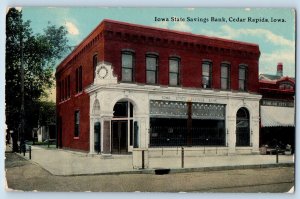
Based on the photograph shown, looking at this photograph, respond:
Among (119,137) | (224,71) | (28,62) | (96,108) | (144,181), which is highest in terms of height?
(28,62)

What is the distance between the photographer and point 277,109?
10.5 meters

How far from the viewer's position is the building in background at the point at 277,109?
996cm

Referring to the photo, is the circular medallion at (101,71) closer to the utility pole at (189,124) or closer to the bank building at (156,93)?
the bank building at (156,93)

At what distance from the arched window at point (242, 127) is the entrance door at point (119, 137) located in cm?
221

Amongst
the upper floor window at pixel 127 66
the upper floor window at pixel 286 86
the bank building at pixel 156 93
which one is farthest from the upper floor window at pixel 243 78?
the upper floor window at pixel 127 66

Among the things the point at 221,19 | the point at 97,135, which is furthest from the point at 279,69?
the point at 97,135

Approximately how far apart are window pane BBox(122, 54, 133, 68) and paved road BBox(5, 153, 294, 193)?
2092 millimetres

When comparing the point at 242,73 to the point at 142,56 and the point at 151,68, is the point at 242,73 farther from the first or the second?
the point at 142,56

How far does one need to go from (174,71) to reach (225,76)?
103cm

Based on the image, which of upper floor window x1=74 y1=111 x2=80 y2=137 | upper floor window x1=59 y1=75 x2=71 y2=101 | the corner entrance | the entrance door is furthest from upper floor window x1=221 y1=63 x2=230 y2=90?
upper floor window x1=59 y1=75 x2=71 y2=101

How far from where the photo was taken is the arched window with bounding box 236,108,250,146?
10898mm

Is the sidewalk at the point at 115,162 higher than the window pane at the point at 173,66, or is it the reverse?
the window pane at the point at 173,66

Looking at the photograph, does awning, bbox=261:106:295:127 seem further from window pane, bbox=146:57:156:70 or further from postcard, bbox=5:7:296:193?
window pane, bbox=146:57:156:70

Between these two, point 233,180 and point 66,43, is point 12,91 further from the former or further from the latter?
point 233,180
